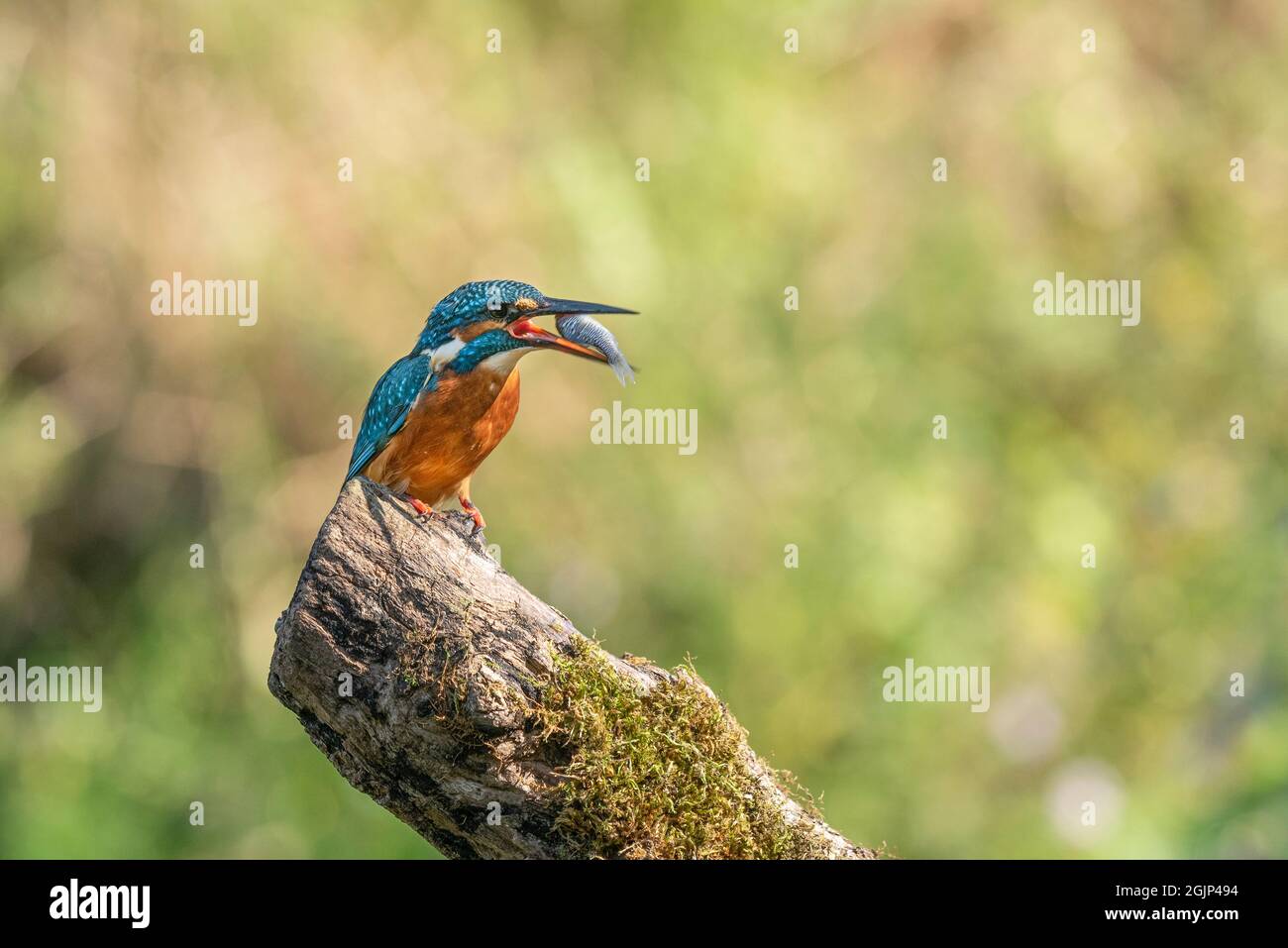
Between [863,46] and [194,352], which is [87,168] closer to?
[194,352]

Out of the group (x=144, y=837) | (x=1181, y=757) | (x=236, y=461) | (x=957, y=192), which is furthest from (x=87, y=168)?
(x=1181, y=757)

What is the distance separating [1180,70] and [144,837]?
6.74 metres

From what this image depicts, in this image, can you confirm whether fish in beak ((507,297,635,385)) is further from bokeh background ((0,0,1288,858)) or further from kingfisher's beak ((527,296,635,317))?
bokeh background ((0,0,1288,858))

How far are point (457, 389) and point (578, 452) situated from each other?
10.7 feet

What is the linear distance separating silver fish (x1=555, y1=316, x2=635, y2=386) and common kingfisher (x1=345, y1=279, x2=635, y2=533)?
2 centimetres

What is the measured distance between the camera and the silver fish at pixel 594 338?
2562 mm

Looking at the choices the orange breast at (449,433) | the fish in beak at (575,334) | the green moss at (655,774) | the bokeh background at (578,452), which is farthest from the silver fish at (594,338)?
the bokeh background at (578,452)

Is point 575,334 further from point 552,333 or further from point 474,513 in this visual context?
point 474,513

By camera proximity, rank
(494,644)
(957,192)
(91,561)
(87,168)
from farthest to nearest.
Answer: (957,192) < (91,561) < (87,168) < (494,644)

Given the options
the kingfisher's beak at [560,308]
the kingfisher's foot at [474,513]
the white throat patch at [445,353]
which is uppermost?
the kingfisher's beak at [560,308]

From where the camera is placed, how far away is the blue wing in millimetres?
2863

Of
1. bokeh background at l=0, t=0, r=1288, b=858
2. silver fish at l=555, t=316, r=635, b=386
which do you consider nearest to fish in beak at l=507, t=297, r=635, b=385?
silver fish at l=555, t=316, r=635, b=386

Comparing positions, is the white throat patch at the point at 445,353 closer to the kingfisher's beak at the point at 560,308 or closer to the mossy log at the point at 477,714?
the kingfisher's beak at the point at 560,308

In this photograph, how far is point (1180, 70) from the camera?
7.55 meters
